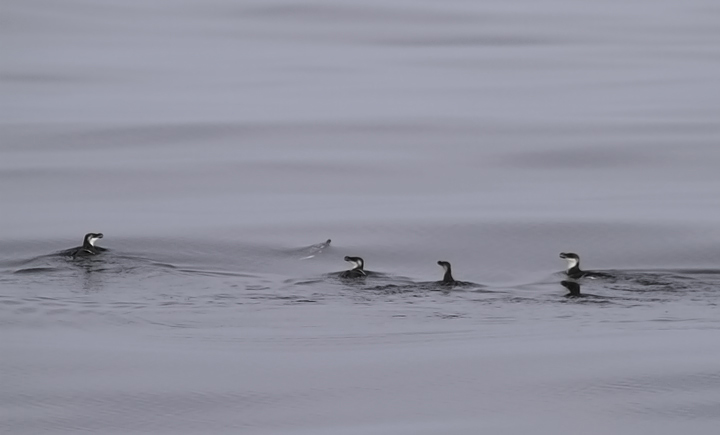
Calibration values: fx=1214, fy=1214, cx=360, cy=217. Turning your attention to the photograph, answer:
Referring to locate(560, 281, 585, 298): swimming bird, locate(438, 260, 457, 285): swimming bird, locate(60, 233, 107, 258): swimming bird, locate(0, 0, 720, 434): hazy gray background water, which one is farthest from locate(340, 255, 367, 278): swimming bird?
locate(60, 233, 107, 258): swimming bird

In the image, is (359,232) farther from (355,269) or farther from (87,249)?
(87,249)

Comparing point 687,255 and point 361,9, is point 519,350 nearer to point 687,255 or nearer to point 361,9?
point 687,255

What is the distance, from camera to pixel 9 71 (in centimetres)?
2406

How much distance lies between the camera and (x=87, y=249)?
11633 mm

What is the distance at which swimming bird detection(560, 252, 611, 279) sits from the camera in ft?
35.7

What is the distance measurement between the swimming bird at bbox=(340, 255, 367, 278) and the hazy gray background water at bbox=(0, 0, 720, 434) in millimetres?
228

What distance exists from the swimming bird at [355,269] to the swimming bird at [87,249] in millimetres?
2439

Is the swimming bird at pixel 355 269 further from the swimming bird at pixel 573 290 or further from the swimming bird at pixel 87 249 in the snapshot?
the swimming bird at pixel 87 249

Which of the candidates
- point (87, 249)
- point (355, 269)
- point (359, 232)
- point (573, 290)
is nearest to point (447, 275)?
point (355, 269)

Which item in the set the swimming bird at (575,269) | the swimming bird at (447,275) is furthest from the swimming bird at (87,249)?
the swimming bird at (575,269)

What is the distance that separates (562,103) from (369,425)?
1432 cm

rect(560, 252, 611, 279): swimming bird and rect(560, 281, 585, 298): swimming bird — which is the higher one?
rect(560, 252, 611, 279): swimming bird

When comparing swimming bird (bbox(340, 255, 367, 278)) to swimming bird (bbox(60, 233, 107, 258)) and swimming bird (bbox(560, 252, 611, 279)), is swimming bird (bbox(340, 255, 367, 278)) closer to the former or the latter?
swimming bird (bbox(560, 252, 611, 279))

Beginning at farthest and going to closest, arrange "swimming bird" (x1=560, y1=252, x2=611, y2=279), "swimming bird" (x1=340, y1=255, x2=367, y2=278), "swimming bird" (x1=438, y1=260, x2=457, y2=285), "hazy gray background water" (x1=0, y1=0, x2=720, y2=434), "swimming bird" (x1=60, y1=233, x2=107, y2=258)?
"swimming bird" (x1=60, y1=233, x2=107, y2=258)
"swimming bird" (x1=340, y1=255, x2=367, y2=278)
"swimming bird" (x1=560, y1=252, x2=611, y2=279)
"swimming bird" (x1=438, y1=260, x2=457, y2=285)
"hazy gray background water" (x1=0, y1=0, x2=720, y2=434)
